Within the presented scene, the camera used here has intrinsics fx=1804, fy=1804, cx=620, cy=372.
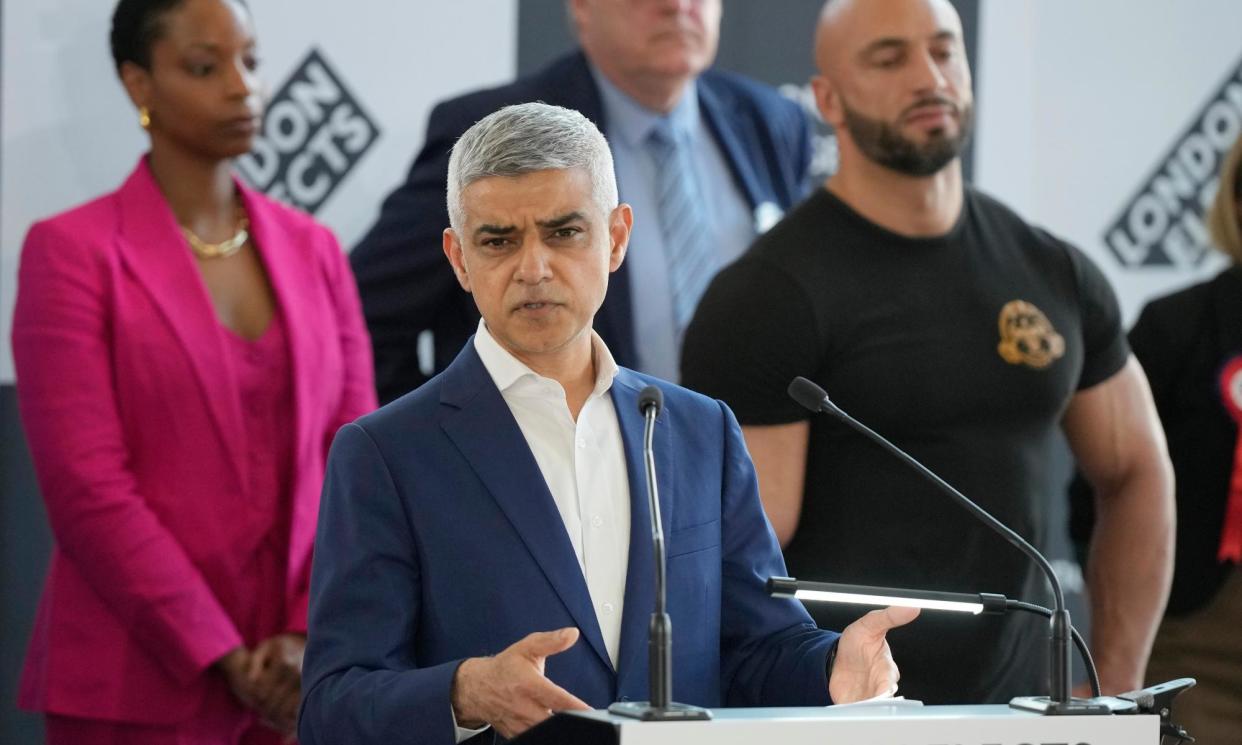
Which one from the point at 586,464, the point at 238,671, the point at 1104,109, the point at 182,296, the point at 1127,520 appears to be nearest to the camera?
the point at 586,464

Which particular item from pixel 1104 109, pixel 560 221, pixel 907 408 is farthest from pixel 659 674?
pixel 1104 109

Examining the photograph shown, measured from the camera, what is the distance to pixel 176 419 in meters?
3.12

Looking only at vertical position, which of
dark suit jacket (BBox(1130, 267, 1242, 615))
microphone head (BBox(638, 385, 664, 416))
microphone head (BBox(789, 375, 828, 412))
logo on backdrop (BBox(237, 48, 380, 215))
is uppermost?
→ logo on backdrop (BBox(237, 48, 380, 215))

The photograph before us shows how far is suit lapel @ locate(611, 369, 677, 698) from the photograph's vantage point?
210 centimetres

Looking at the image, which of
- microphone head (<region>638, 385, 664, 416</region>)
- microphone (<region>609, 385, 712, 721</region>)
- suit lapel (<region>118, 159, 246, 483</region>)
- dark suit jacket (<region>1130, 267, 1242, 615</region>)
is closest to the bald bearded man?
dark suit jacket (<region>1130, 267, 1242, 615</region>)

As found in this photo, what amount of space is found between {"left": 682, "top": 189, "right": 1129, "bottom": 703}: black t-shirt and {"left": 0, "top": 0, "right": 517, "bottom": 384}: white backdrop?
1.01m

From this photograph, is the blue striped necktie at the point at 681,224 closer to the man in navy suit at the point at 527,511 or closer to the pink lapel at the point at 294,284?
the pink lapel at the point at 294,284

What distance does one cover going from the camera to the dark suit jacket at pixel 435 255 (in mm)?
3645

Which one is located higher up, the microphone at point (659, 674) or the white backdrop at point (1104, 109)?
Result: the white backdrop at point (1104, 109)

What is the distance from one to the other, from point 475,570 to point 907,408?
1.25 metres

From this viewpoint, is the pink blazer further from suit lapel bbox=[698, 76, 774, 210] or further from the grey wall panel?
suit lapel bbox=[698, 76, 774, 210]

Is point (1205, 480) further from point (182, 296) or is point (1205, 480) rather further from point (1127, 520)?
point (182, 296)

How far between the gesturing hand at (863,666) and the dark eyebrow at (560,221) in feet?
1.88

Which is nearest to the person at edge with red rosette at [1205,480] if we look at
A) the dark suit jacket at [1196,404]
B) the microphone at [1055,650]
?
the dark suit jacket at [1196,404]
